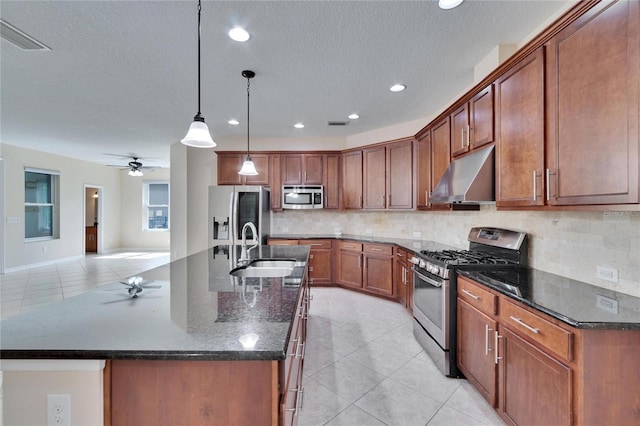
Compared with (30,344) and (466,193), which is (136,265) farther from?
(466,193)

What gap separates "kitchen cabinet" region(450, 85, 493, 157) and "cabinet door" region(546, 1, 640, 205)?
23.7 inches

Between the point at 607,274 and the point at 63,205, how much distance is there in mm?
10203

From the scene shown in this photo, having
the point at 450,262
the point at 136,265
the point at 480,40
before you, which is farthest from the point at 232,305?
the point at 136,265

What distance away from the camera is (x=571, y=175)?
1.58 metres

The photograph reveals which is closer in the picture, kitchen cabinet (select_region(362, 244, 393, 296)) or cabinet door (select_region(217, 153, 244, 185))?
kitchen cabinet (select_region(362, 244, 393, 296))

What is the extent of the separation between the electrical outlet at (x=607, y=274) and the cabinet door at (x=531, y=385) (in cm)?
67

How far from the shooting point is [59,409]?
3.16 ft

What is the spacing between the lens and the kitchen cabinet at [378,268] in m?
4.25

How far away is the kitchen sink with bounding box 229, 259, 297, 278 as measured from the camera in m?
2.36

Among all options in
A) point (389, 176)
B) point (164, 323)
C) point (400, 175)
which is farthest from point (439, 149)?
Answer: point (164, 323)

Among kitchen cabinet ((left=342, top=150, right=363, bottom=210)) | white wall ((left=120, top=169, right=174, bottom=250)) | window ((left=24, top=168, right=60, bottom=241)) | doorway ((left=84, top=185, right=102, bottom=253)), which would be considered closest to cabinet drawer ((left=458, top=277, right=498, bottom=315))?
kitchen cabinet ((left=342, top=150, right=363, bottom=210))

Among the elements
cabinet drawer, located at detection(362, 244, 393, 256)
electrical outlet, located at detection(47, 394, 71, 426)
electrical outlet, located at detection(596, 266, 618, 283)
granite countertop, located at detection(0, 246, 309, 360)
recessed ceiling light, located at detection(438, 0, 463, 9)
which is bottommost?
electrical outlet, located at detection(47, 394, 71, 426)

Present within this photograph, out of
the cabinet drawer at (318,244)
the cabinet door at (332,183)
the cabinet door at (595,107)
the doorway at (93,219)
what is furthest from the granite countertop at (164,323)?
the doorway at (93,219)

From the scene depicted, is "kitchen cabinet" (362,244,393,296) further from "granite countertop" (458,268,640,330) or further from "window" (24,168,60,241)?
"window" (24,168,60,241)
